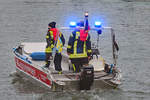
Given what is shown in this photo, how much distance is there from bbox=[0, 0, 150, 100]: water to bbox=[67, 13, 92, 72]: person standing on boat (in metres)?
1.05

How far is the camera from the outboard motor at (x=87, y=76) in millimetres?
13844

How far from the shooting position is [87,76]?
45.5ft

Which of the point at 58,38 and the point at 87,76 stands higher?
the point at 58,38

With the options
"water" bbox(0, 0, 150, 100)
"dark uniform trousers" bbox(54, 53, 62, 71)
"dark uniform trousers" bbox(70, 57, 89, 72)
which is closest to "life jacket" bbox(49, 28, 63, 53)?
"dark uniform trousers" bbox(54, 53, 62, 71)

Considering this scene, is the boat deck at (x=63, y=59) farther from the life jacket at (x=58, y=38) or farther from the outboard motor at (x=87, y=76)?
the outboard motor at (x=87, y=76)

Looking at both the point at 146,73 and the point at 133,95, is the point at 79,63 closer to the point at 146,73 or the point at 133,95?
the point at 133,95

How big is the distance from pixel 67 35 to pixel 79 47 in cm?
1071

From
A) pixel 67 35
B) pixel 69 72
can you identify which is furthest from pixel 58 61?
pixel 67 35

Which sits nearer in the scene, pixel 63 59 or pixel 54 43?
pixel 54 43

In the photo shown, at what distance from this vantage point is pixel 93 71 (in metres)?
13.9

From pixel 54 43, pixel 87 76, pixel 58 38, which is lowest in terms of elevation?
pixel 87 76

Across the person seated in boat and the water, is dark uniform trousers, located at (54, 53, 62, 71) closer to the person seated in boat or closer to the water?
the person seated in boat

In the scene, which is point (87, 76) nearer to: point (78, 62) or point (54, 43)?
point (78, 62)

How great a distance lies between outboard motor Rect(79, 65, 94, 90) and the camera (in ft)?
45.4
